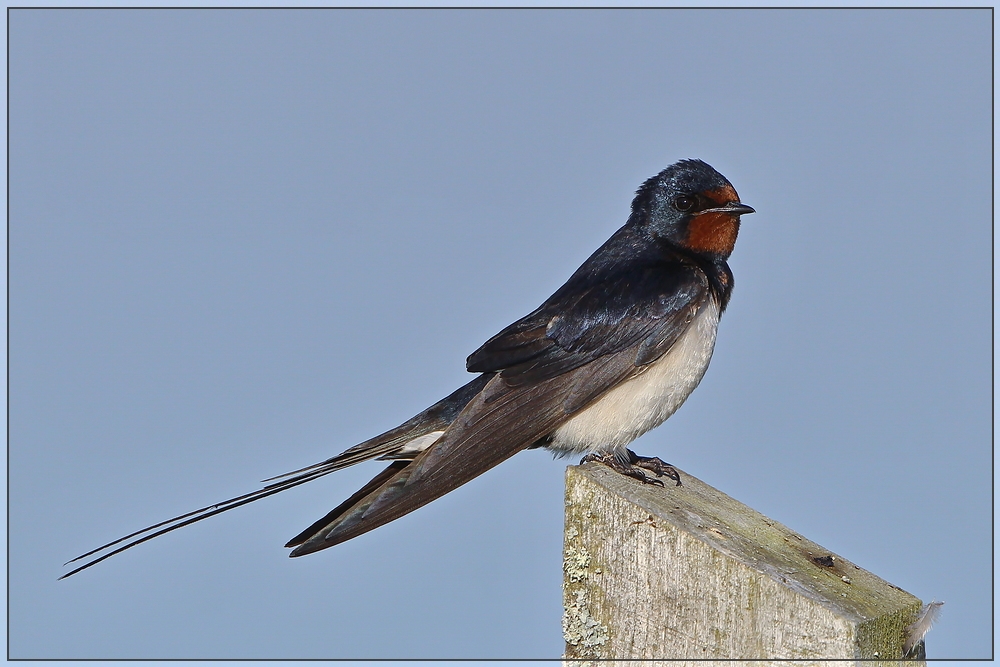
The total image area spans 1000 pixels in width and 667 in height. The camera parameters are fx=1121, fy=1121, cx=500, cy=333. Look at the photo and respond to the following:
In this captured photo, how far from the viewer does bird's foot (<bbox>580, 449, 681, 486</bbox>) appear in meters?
3.23

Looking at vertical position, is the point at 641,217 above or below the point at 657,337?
above

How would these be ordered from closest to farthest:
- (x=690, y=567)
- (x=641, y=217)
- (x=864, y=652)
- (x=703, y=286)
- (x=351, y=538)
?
(x=864, y=652), (x=690, y=567), (x=351, y=538), (x=703, y=286), (x=641, y=217)

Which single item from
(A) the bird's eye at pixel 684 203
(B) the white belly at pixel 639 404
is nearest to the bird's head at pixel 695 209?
(A) the bird's eye at pixel 684 203

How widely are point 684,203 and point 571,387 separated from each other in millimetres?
1037

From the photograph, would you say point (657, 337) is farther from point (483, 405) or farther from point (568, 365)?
point (483, 405)

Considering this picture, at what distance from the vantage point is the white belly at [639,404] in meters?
3.85

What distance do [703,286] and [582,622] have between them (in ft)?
6.29

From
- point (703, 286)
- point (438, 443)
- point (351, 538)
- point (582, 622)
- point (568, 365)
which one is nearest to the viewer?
point (582, 622)

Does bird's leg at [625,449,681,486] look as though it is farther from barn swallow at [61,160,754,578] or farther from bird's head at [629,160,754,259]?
bird's head at [629,160,754,259]

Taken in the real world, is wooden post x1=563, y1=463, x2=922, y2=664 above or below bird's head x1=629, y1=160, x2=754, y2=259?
below

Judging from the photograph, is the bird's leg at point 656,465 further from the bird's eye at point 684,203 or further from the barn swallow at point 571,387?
the bird's eye at point 684,203

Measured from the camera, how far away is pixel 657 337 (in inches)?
154

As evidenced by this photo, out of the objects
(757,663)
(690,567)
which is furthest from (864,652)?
(690,567)

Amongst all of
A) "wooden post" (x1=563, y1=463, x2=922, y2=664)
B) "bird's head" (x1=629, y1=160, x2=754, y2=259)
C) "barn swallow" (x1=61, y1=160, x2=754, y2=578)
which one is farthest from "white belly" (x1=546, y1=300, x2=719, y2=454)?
"wooden post" (x1=563, y1=463, x2=922, y2=664)
